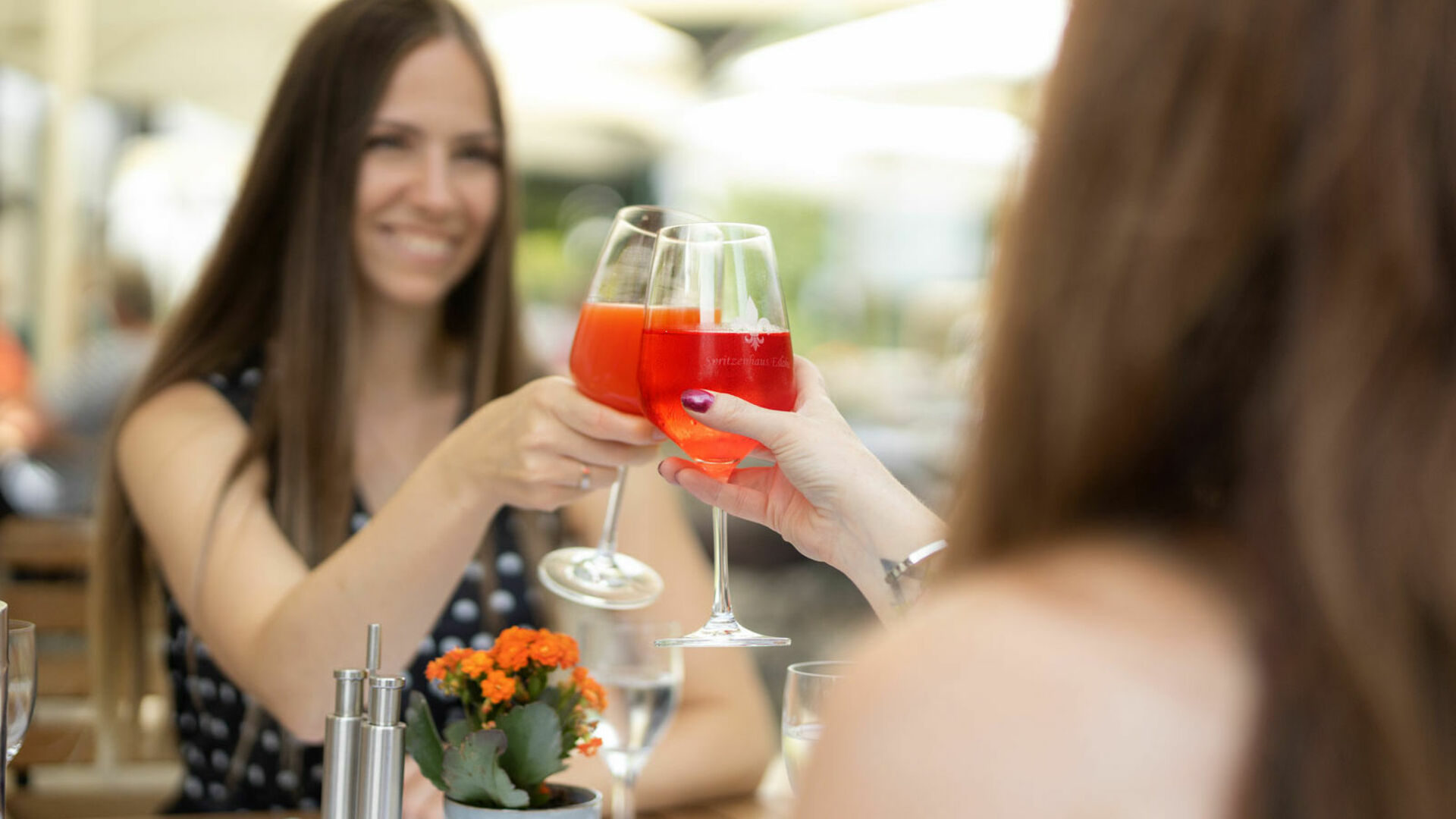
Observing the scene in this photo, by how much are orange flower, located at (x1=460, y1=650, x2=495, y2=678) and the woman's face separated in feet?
3.36

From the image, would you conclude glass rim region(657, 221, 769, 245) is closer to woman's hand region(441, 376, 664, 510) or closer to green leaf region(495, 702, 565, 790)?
woman's hand region(441, 376, 664, 510)

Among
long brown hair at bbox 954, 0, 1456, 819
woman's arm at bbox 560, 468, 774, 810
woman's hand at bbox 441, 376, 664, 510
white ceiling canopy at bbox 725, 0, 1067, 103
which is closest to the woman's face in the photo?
woman's arm at bbox 560, 468, 774, 810

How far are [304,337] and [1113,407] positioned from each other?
1643 millimetres

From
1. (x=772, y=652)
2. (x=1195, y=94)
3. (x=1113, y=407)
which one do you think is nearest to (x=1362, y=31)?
(x=1195, y=94)

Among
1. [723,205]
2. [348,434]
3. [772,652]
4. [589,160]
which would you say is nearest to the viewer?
[348,434]

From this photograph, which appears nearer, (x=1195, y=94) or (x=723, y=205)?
(x=1195, y=94)

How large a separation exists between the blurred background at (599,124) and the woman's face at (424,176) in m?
1.81

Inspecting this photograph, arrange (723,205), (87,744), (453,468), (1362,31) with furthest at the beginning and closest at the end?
(723,205) → (87,744) → (453,468) → (1362,31)

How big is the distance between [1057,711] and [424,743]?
0.72m

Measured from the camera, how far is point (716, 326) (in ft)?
3.83

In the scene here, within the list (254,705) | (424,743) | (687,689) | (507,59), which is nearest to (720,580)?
(424,743)

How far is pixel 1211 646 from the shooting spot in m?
0.63

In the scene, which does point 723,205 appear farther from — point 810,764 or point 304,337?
point 810,764

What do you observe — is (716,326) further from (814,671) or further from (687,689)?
(687,689)
